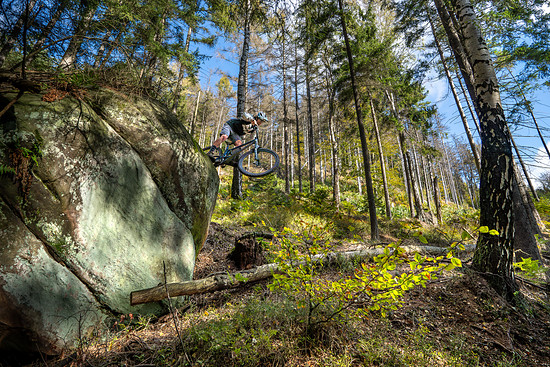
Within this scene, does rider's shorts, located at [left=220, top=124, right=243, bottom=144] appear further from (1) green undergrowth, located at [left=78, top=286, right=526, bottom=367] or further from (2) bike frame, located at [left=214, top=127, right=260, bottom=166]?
Answer: (1) green undergrowth, located at [left=78, top=286, right=526, bottom=367]

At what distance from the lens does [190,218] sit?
402 cm

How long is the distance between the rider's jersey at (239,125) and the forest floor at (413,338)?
4.44 m

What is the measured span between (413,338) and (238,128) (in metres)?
5.85

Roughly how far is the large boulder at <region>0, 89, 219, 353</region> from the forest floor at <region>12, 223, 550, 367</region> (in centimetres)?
48

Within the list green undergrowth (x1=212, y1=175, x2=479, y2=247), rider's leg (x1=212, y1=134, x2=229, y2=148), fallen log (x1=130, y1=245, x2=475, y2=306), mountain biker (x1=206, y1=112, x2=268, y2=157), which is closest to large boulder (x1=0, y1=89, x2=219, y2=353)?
fallen log (x1=130, y1=245, x2=475, y2=306)

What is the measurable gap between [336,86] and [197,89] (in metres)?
17.7

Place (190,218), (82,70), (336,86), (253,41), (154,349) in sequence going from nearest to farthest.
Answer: (154,349) < (82,70) < (190,218) < (336,86) < (253,41)

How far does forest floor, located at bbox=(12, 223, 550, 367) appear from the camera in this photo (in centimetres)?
212

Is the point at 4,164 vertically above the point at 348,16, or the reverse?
the point at 348,16

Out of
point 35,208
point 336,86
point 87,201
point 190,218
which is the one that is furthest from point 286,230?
point 336,86

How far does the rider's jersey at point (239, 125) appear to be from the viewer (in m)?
6.28

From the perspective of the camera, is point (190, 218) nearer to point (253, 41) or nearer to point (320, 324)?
point (320, 324)

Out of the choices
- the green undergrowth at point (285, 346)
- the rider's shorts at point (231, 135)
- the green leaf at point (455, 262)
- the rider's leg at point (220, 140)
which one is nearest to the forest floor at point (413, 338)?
the green undergrowth at point (285, 346)

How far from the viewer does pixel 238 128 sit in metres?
6.39
